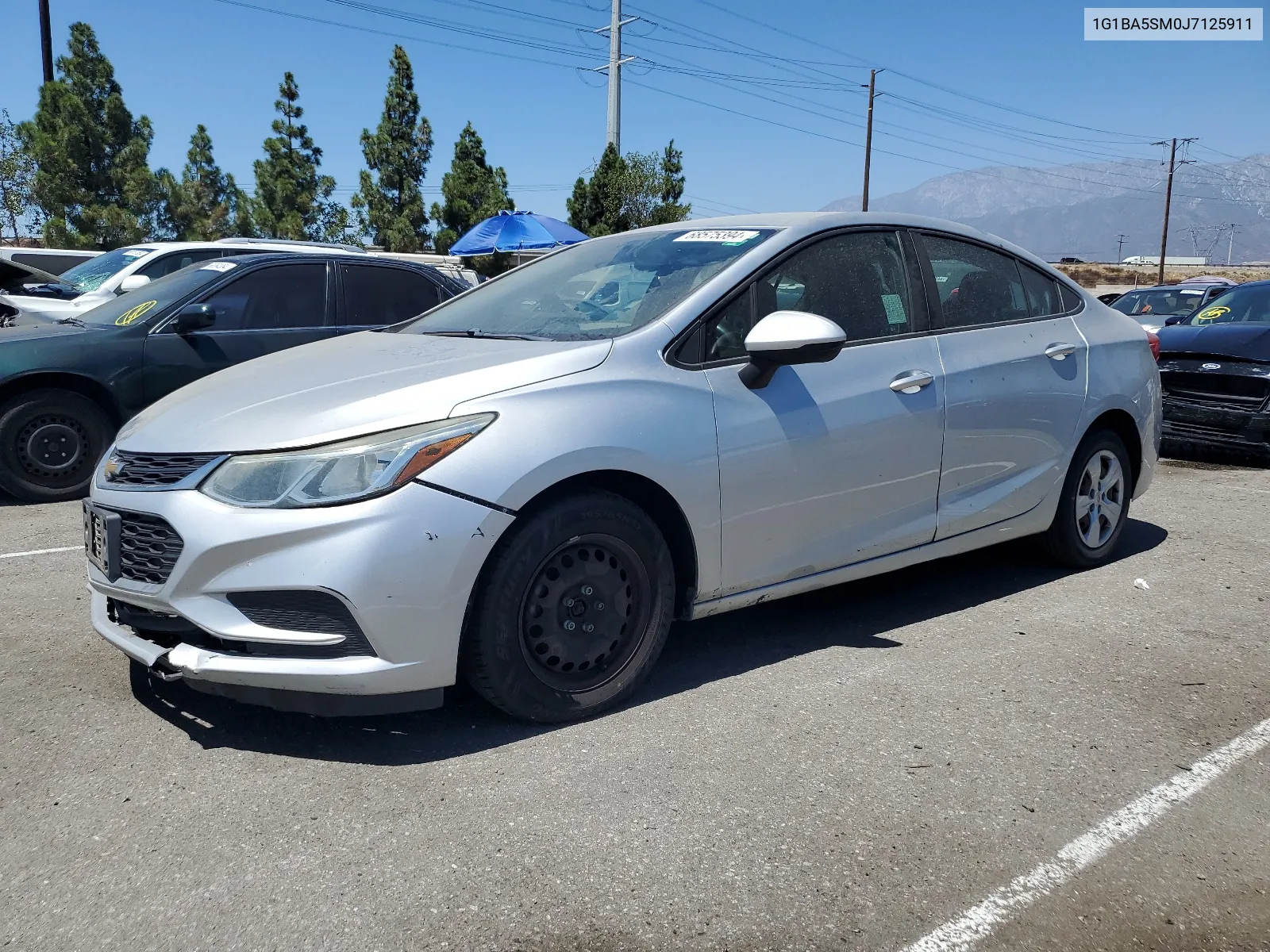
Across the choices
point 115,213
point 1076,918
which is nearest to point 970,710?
point 1076,918

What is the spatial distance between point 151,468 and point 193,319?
159 inches

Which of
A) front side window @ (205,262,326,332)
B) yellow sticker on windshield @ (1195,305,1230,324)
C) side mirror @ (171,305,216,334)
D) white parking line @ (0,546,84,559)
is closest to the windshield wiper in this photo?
white parking line @ (0,546,84,559)

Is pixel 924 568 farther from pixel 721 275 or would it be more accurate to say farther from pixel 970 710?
pixel 721 275

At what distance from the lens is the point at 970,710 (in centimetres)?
352

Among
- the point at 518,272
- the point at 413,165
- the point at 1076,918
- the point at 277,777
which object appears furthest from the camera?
the point at 413,165

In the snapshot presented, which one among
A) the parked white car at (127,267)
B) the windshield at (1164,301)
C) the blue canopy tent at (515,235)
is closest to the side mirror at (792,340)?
the parked white car at (127,267)

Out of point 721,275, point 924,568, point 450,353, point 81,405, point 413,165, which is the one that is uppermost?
point 413,165

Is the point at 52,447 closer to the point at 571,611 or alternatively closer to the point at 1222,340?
the point at 571,611

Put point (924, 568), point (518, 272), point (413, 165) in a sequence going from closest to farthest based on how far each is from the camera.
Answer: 1. point (518, 272)
2. point (924, 568)
3. point (413, 165)

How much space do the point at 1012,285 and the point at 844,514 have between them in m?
1.63

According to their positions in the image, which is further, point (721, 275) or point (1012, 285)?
point (1012, 285)

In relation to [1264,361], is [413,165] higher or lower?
higher

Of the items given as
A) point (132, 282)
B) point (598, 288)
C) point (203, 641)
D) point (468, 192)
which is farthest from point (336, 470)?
point (468, 192)

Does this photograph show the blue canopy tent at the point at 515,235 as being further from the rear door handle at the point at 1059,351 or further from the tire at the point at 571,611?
the tire at the point at 571,611
